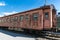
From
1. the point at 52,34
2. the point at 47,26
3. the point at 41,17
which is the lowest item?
the point at 52,34

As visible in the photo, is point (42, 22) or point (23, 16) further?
point (23, 16)

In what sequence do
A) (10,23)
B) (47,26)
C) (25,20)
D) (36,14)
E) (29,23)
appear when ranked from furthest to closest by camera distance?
(10,23), (25,20), (29,23), (36,14), (47,26)

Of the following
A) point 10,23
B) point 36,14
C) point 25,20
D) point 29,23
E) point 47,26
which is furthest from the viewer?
point 10,23

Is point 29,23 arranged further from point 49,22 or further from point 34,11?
point 49,22

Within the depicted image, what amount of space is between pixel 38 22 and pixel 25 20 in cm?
273

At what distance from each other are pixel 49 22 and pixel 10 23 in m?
9.29

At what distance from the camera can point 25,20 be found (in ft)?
47.7

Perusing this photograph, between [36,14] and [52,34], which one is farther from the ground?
[36,14]

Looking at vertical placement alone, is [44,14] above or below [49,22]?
above

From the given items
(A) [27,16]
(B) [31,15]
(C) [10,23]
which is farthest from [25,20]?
(C) [10,23]

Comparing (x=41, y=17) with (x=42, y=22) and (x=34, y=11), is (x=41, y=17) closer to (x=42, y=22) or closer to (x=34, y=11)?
(x=42, y=22)

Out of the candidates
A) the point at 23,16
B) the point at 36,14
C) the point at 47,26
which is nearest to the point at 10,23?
the point at 23,16

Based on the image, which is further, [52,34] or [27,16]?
[27,16]

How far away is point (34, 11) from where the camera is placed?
12805 mm
